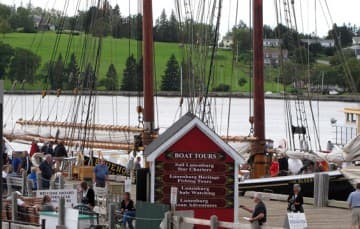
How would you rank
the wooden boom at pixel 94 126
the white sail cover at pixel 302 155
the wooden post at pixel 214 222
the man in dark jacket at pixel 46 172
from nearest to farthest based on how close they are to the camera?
the wooden post at pixel 214 222
the man in dark jacket at pixel 46 172
the white sail cover at pixel 302 155
the wooden boom at pixel 94 126

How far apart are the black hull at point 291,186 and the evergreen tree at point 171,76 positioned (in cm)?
10034

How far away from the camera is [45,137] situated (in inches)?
2153

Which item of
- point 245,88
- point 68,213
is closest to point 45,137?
point 68,213

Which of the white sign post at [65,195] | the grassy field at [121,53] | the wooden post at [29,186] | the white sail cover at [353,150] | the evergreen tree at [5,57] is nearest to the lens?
the white sign post at [65,195]

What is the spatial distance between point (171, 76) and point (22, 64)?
1970 centimetres

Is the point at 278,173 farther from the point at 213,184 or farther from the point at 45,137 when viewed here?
the point at 45,137

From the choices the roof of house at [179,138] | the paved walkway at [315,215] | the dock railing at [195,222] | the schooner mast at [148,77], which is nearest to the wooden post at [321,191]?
the paved walkway at [315,215]

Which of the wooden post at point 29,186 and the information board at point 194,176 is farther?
the wooden post at point 29,186

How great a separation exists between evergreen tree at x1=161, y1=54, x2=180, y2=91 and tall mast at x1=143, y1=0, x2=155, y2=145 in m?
92.3

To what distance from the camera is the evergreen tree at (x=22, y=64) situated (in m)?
120

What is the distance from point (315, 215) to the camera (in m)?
27.6

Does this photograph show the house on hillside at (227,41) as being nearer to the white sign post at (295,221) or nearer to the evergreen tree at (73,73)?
the evergreen tree at (73,73)

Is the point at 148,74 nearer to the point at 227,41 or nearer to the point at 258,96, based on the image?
the point at 258,96

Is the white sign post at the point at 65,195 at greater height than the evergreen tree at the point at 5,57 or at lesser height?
lesser
